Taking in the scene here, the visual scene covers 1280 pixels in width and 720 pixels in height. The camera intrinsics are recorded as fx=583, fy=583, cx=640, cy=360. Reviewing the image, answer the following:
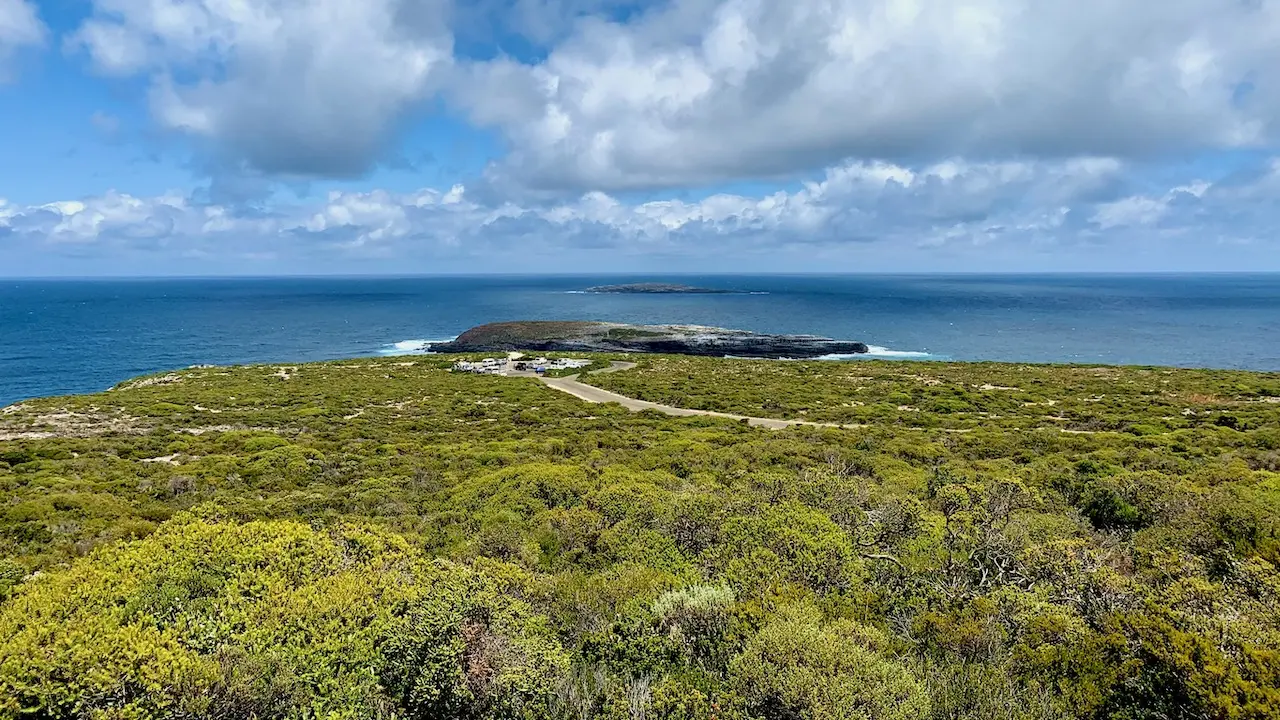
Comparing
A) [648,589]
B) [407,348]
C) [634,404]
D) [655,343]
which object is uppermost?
[648,589]

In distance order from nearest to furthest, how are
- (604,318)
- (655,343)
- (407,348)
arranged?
(655,343), (407,348), (604,318)

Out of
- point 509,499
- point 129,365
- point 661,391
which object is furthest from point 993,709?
point 129,365

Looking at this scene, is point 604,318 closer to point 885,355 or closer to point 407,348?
point 407,348

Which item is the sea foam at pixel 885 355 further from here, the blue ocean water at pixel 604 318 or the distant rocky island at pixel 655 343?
the distant rocky island at pixel 655 343

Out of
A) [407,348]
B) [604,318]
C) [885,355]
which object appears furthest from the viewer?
[604,318]

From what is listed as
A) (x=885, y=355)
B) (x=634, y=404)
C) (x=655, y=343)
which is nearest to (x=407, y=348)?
(x=655, y=343)

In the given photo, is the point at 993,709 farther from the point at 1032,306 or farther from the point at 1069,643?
the point at 1032,306

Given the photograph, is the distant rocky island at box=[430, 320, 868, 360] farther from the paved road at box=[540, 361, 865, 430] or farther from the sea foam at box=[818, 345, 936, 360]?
the paved road at box=[540, 361, 865, 430]
